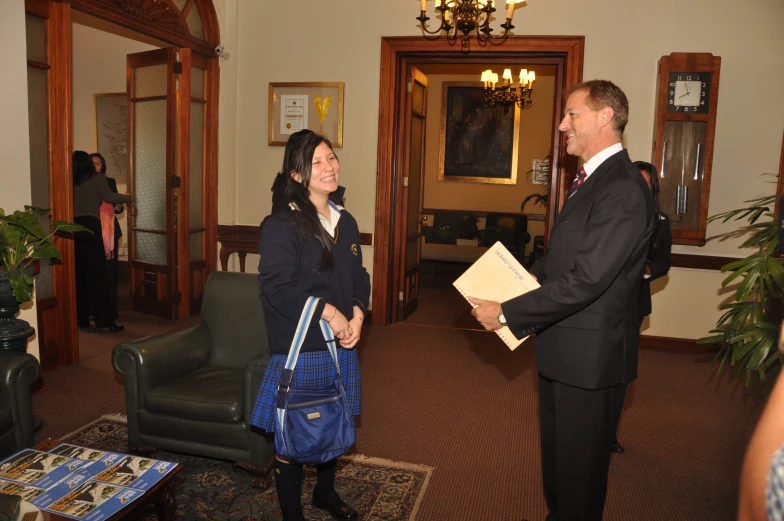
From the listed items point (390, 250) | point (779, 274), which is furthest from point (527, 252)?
point (779, 274)

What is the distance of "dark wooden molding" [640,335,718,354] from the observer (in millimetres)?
5445

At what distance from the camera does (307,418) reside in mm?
2074

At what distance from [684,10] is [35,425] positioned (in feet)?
18.2

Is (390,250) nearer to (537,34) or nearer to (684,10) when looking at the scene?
→ (537,34)

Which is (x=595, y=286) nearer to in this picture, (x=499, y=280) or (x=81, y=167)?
(x=499, y=280)

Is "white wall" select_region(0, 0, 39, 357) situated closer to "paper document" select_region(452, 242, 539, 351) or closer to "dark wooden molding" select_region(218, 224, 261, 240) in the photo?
"dark wooden molding" select_region(218, 224, 261, 240)

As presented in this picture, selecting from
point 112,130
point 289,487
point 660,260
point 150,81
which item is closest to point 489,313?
point 289,487

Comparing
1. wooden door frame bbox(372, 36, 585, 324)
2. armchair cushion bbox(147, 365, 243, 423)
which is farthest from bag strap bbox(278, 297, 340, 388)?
wooden door frame bbox(372, 36, 585, 324)

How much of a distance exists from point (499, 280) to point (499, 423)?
1716 mm

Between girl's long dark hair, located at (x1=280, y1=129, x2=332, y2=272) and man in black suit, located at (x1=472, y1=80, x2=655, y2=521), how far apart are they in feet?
1.98

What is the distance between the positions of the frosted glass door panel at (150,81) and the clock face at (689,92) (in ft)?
14.5

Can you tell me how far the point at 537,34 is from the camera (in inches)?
215

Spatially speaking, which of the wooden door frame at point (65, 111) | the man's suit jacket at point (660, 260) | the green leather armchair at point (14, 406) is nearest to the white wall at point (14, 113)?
the wooden door frame at point (65, 111)

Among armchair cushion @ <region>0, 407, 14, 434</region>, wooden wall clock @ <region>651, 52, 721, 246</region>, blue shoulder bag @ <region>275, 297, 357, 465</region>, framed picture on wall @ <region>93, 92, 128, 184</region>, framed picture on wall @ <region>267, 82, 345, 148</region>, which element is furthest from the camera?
framed picture on wall @ <region>93, 92, 128, 184</region>
